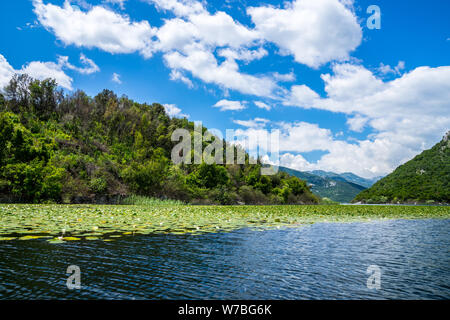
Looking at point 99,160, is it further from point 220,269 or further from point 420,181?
point 420,181

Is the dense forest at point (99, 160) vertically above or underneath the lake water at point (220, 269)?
above

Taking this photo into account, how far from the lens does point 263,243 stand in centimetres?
1052

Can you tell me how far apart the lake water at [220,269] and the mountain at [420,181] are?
88395mm

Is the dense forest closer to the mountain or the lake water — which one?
the lake water

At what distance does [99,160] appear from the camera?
4372 centimetres

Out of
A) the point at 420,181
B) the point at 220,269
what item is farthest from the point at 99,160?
the point at 420,181

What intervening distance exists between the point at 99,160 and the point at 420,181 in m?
95.8

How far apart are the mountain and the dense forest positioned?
1216 inches

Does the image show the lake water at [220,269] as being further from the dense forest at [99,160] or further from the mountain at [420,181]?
the mountain at [420,181]

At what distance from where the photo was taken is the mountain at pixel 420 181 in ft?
281

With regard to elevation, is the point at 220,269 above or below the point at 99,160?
below

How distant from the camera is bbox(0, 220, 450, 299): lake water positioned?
17.4ft

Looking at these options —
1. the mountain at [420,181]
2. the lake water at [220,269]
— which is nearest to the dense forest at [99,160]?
the lake water at [220,269]

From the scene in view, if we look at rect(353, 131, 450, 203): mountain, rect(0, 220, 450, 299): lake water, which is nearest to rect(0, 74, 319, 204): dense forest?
rect(0, 220, 450, 299): lake water
